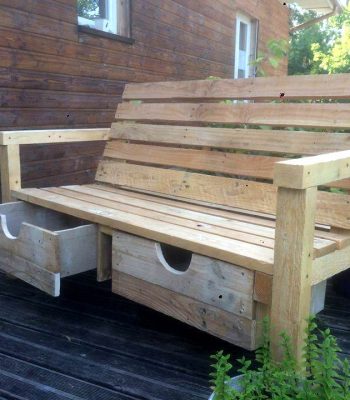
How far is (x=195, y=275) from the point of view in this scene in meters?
1.58

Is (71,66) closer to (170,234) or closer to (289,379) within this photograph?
(170,234)

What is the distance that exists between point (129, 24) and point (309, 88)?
2.58 meters

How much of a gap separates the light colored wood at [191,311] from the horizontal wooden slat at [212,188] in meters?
0.56

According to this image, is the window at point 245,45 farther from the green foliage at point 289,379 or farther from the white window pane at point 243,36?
the green foliage at point 289,379

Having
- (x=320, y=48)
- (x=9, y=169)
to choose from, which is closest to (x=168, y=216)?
(x=9, y=169)

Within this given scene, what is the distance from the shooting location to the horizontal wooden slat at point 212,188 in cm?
176

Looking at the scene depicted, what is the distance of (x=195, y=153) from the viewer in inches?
93.4

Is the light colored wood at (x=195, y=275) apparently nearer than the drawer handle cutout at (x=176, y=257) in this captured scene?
Yes

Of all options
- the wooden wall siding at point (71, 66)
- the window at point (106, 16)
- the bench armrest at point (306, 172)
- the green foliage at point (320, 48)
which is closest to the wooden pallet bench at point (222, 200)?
the bench armrest at point (306, 172)

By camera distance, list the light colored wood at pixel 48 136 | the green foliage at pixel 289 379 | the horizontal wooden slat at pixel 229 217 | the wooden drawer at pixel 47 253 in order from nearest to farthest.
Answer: the green foliage at pixel 289 379 → the horizontal wooden slat at pixel 229 217 → the wooden drawer at pixel 47 253 → the light colored wood at pixel 48 136

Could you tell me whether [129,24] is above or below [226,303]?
above

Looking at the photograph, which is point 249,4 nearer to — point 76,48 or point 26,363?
point 76,48

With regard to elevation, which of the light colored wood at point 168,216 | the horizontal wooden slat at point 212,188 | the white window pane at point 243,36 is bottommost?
the light colored wood at point 168,216

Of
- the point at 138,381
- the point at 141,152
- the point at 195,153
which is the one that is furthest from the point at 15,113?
the point at 138,381
